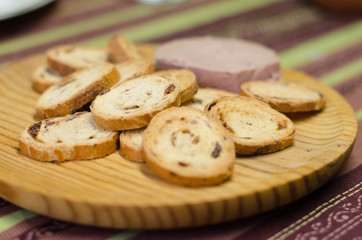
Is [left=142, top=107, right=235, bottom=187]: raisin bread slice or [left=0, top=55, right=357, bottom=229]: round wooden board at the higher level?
[left=142, top=107, right=235, bottom=187]: raisin bread slice

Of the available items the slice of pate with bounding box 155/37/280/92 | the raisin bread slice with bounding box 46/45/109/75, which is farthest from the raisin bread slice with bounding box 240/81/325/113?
the raisin bread slice with bounding box 46/45/109/75

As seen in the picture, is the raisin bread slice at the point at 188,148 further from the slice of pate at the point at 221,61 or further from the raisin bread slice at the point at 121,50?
the raisin bread slice at the point at 121,50

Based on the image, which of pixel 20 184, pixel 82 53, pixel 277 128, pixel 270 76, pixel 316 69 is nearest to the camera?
pixel 20 184

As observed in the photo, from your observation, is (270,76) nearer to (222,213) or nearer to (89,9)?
(222,213)

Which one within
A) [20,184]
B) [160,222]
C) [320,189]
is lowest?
[320,189]

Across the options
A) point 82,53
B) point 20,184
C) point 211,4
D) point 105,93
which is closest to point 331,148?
point 105,93

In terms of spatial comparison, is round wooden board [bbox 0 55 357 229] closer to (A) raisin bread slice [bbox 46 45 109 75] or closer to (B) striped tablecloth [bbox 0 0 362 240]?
(B) striped tablecloth [bbox 0 0 362 240]

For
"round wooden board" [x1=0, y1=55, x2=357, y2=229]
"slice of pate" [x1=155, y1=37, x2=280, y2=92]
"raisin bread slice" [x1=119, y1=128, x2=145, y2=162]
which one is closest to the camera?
"round wooden board" [x1=0, y1=55, x2=357, y2=229]
